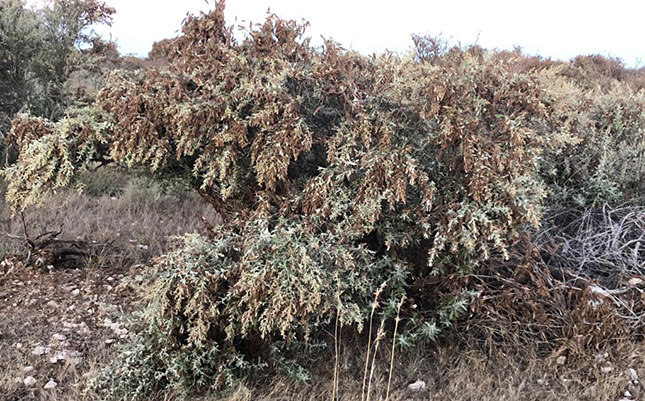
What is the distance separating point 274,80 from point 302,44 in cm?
58

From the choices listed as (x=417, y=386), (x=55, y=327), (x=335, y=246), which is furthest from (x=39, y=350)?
(x=417, y=386)

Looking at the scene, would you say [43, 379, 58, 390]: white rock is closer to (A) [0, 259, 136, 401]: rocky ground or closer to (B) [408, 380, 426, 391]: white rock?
(A) [0, 259, 136, 401]: rocky ground

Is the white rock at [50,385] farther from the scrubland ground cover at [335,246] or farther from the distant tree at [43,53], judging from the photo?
the distant tree at [43,53]

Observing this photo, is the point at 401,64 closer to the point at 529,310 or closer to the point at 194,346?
the point at 529,310

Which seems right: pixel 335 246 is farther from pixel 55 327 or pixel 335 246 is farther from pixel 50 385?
pixel 55 327

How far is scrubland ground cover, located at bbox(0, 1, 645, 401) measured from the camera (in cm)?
275

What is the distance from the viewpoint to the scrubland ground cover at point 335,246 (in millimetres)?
2750

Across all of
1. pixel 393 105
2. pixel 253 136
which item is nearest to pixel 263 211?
pixel 253 136

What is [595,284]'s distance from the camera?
3223 mm

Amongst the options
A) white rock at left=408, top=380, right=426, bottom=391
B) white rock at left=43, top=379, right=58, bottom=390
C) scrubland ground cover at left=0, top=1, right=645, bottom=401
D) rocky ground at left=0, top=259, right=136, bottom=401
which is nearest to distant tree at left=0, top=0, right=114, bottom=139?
rocky ground at left=0, top=259, right=136, bottom=401

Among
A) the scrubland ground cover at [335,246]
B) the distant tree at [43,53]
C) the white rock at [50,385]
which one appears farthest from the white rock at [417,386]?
the distant tree at [43,53]

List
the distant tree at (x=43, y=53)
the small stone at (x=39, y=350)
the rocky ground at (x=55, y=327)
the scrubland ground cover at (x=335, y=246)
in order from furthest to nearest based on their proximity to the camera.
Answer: the distant tree at (x=43, y=53) → the small stone at (x=39, y=350) → the rocky ground at (x=55, y=327) → the scrubland ground cover at (x=335, y=246)

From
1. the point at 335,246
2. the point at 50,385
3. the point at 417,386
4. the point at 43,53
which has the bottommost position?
the point at 50,385

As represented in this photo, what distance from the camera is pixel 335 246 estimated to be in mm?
2818
